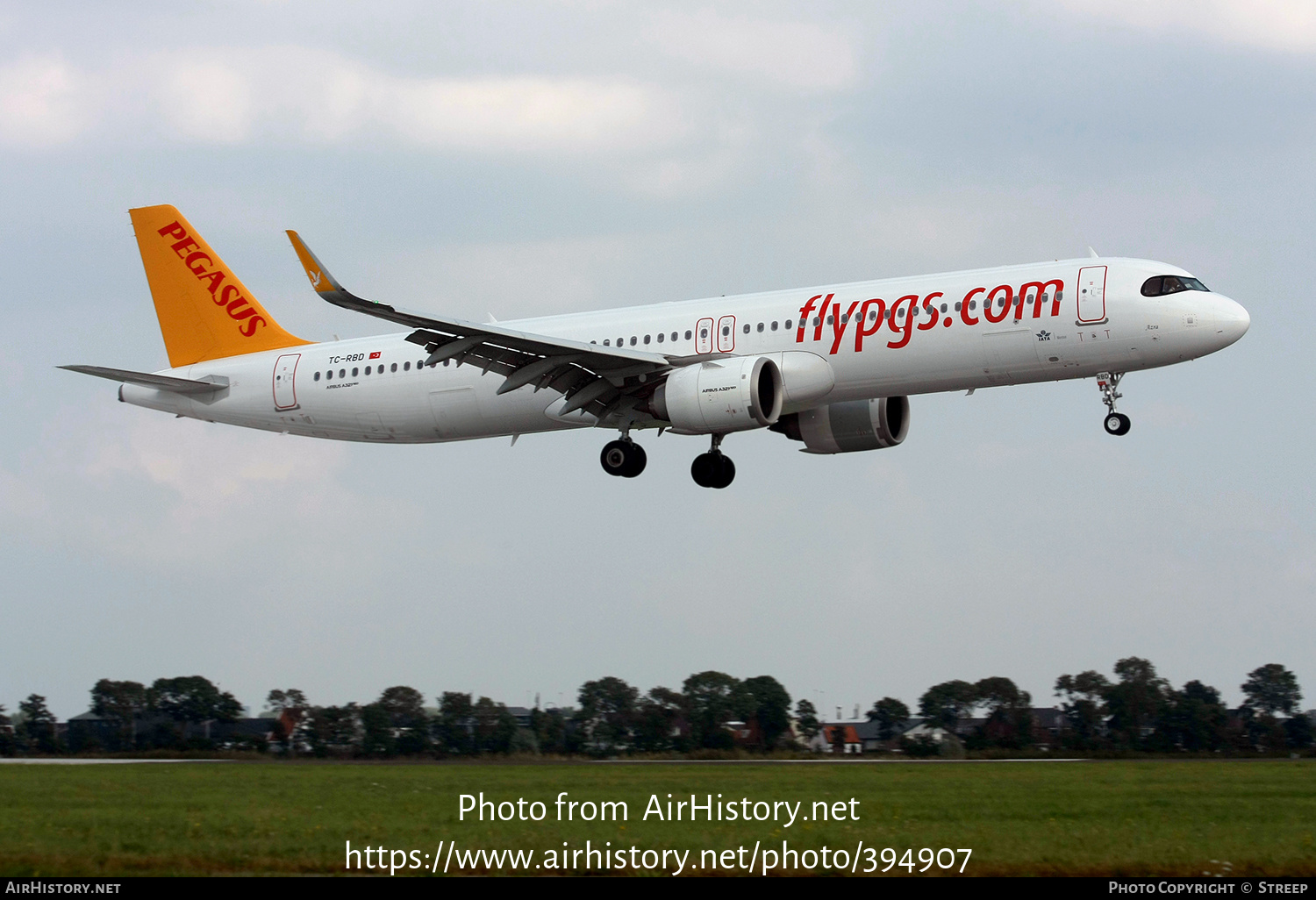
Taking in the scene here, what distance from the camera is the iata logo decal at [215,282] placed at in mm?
42375

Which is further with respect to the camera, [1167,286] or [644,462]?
[644,462]

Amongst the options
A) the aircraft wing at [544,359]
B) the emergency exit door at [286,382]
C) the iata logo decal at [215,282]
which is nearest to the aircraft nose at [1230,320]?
the aircraft wing at [544,359]

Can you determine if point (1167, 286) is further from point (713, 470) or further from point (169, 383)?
point (169, 383)

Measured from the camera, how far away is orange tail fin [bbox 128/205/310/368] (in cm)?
4222

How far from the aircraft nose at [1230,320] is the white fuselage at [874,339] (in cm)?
3

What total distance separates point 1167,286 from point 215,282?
26069mm

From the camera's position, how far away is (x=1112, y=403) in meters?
32.6

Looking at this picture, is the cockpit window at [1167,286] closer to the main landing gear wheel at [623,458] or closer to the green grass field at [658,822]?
the green grass field at [658,822]

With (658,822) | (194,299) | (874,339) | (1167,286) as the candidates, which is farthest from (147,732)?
(1167,286)

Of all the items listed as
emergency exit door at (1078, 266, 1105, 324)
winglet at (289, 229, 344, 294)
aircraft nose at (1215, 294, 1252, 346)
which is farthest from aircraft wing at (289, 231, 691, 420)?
aircraft nose at (1215, 294, 1252, 346)

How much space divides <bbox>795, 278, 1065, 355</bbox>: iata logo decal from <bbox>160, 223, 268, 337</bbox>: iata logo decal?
1698 centimetres

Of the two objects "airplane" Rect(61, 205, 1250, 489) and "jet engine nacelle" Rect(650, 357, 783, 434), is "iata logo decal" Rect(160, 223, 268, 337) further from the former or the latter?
"jet engine nacelle" Rect(650, 357, 783, 434)
